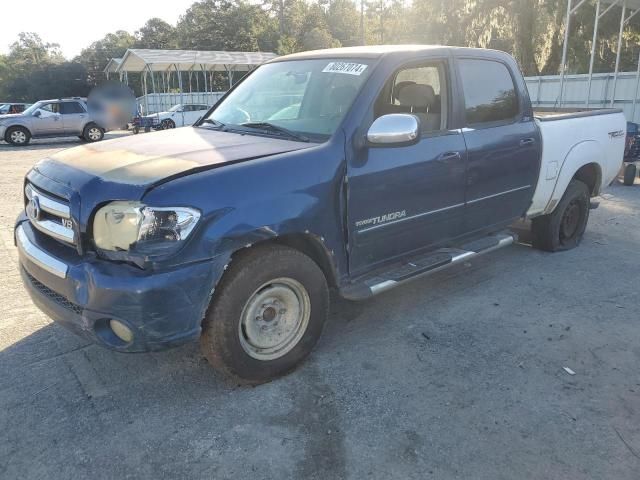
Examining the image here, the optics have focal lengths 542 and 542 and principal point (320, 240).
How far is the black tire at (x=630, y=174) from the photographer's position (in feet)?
31.4

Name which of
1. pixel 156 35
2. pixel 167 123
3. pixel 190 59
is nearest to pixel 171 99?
pixel 190 59

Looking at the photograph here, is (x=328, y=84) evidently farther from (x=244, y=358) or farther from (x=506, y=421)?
(x=506, y=421)

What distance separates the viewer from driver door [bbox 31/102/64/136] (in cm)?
2038

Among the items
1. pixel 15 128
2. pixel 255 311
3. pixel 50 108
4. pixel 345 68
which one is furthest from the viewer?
pixel 50 108

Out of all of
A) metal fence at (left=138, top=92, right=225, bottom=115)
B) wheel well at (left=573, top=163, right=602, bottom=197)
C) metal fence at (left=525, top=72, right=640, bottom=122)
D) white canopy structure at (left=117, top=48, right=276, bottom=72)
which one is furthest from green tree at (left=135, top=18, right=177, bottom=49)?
wheel well at (left=573, top=163, right=602, bottom=197)

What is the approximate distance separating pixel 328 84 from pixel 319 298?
154cm

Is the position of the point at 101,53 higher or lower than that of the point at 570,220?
higher

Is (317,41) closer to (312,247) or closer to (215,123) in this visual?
(215,123)

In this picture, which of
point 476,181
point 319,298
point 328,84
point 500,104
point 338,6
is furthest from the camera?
point 338,6

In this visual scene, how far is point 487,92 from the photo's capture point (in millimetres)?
4512

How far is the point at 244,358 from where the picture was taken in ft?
10.3

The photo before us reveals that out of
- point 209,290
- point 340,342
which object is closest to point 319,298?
point 340,342

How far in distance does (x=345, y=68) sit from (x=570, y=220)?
11.4 ft

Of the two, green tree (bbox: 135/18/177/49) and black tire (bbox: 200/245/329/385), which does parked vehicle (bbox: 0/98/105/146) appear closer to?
black tire (bbox: 200/245/329/385)
